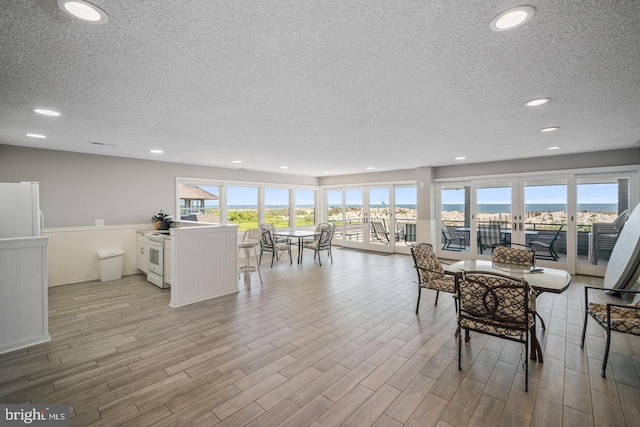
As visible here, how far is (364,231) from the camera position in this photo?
902cm

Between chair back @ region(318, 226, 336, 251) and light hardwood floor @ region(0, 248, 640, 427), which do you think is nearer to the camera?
light hardwood floor @ region(0, 248, 640, 427)

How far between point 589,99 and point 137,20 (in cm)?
364

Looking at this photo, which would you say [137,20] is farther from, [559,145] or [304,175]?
[304,175]

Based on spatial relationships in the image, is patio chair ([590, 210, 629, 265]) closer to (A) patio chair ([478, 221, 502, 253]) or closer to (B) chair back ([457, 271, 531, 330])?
(A) patio chair ([478, 221, 502, 253])

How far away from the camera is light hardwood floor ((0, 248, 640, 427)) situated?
6.29 feet

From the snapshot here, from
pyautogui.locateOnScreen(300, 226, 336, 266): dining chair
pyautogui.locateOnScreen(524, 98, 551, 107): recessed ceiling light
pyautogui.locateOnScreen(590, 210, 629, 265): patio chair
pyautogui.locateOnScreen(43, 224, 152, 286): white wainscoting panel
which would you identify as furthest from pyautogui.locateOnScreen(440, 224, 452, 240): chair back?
pyautogui.locateOnScreen(43, 224, 152, 286): white wainscoting panel

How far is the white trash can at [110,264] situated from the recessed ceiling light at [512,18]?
20.9ft

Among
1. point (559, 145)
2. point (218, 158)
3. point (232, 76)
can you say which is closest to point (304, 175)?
point (218, 158)

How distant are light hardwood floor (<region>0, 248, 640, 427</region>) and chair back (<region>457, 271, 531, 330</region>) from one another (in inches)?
17.4

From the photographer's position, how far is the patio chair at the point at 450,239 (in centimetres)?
732

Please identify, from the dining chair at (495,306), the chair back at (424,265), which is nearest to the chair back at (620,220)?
the chair back at (424,265)

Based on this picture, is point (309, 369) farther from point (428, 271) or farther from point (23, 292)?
point (23, 292)

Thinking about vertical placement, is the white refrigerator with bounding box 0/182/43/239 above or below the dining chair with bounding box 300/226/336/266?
above

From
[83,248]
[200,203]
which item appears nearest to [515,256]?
[200,203]
